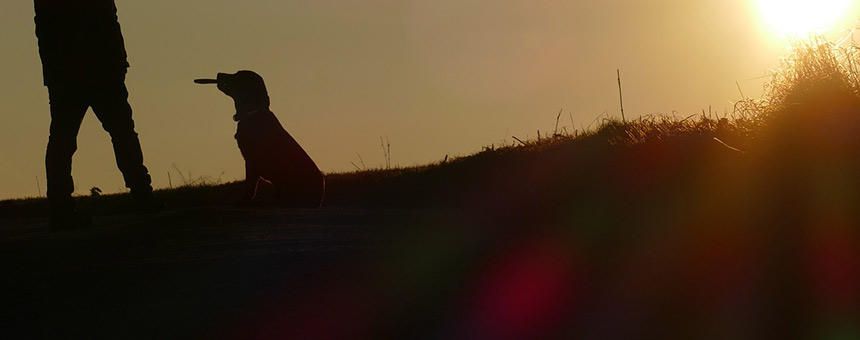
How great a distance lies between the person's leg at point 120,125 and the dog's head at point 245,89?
1591 millimetres

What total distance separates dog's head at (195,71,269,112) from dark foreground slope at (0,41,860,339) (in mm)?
1167

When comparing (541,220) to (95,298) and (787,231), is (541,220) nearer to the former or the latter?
(787,231)

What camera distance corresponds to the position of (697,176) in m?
9.53

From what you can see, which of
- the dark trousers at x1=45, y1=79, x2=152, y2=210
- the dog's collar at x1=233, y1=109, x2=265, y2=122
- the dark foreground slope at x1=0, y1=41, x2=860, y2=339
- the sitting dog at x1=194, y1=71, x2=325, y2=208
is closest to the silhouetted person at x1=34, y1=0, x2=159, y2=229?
the dark trousers at x1=45, y1=79, x2=152, y2=210

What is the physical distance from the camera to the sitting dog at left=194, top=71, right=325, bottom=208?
11070mm

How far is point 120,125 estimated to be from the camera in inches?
390

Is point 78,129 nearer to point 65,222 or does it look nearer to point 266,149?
point 65,222

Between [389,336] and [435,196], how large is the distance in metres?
9.00

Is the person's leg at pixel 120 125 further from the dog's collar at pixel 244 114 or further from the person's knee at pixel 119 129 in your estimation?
the dog's collar at pixel 244 114

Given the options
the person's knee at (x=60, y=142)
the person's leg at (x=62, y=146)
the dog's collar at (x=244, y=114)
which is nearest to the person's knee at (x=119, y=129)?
the person's leg at (x=62, y=146)

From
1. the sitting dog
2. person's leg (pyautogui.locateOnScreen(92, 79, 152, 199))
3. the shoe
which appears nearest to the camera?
the shoe

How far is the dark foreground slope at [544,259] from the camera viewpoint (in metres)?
5.55

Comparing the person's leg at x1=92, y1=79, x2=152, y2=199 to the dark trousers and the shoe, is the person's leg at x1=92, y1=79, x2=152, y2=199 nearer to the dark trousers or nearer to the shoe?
the dark trousers

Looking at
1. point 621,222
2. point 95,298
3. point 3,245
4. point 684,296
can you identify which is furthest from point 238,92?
point 684,296
